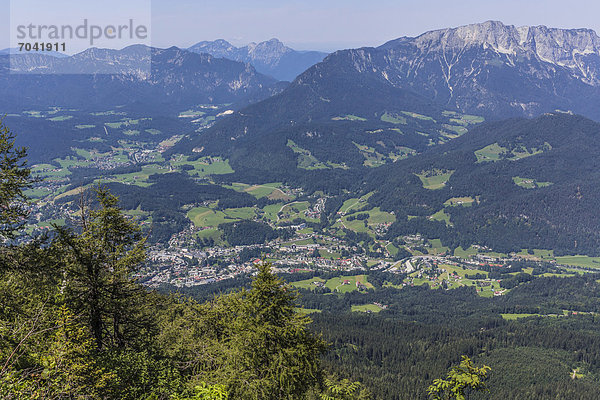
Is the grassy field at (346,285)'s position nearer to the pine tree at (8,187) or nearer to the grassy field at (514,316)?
the grassy field at (514,316)

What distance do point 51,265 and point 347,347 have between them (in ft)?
360

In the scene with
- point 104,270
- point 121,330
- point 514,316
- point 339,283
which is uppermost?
point 104,270

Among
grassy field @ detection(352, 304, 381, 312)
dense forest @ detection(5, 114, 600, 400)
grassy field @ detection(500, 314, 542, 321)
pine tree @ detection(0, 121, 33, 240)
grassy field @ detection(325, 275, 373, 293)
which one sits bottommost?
grassy field @ detection(352, 304, 381, 312)

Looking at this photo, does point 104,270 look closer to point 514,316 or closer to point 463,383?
point 463,383

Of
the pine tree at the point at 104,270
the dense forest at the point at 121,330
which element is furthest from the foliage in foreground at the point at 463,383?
the pine tree at the point at 104,270

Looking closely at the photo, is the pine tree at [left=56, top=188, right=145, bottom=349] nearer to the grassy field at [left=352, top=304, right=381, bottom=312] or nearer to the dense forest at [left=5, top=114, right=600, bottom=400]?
the dense forest at [left=5, top=114, right=600, bottom=400]

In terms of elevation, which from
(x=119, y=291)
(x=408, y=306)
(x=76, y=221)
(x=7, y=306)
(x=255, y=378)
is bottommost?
(x=408, y=306)

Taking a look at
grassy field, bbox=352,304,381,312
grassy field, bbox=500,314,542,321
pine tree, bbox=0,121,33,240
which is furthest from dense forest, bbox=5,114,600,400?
grassy field, bbox=500,314,542,321

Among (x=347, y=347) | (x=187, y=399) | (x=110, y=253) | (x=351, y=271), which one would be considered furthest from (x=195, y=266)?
(x=187, y=399)

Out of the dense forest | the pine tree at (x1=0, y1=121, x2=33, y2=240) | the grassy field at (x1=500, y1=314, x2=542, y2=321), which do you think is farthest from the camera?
the grassy field at (x1=500, y1=314, x2=542, y2=321)

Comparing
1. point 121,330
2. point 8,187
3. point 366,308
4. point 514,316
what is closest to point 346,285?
point 366,308

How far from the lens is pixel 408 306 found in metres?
163

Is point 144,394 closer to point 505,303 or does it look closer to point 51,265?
point 51,265

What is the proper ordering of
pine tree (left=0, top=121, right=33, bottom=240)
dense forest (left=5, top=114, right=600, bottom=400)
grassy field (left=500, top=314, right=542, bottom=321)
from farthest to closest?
1. grassy field (left=500, top=314, right=542, bottom=321)
2. pine tree (left=0, top=121, right=33, bottom=240)
3. dense forest (left=5, top=114, right=600, bottom=400)
